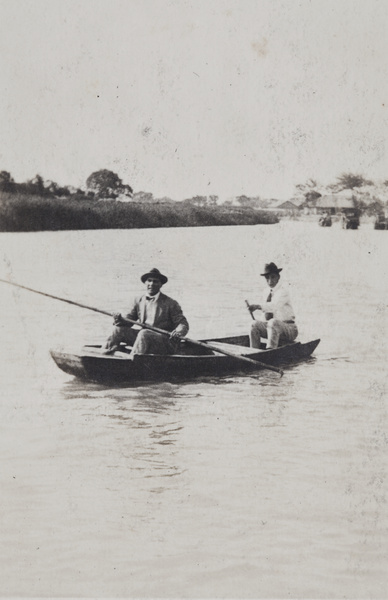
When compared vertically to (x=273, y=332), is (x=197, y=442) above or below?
below

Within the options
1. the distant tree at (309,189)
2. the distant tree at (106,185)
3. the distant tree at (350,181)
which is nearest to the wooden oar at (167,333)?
the distant tree at (106,185)

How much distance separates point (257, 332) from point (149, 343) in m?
1.29

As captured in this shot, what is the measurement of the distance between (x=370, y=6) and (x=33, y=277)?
317 cm

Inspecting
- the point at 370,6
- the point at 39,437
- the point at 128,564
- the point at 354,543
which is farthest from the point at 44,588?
the point at 370,6

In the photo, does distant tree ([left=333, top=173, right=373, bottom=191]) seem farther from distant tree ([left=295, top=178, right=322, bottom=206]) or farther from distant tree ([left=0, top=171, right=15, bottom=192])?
distant tree ([left=0, top=171, right=15, bottom=192])

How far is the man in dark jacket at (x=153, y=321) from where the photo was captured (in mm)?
6227

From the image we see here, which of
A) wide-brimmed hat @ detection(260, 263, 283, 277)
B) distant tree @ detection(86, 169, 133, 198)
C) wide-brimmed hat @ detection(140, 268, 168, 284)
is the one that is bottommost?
wide-brimmed hat @ detection(140, 268, 168, 284)

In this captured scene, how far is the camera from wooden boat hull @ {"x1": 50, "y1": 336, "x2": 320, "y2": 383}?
6199 mm

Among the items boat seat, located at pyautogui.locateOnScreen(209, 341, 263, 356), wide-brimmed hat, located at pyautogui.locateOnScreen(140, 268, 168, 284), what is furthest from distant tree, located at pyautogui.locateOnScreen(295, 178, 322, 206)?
boat seat, located at pyautogui.locateOnScreen(209, 341, 263, 356)

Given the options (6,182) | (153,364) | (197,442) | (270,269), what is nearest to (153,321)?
(153,364)

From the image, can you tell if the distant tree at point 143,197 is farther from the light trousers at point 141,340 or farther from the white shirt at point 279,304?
the white shirt at point 279,304

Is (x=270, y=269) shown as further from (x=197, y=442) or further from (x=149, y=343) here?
(x=197, y=442)

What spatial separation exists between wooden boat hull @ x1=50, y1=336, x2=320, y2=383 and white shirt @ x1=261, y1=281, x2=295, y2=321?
10.7 inches

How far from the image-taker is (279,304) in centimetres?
689
